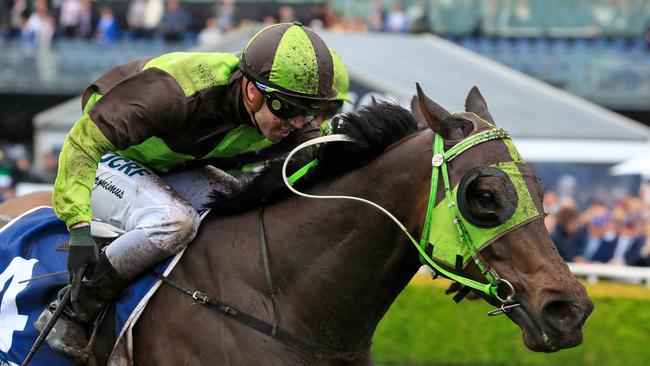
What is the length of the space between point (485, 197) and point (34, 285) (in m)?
1.82

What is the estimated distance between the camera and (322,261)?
3645 mm

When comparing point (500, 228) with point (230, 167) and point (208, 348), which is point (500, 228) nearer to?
point (208, 348)

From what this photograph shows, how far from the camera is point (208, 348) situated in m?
3.61

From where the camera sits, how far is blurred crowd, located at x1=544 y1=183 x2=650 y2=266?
10.0m

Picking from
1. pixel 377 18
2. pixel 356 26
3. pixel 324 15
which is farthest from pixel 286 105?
pixel 377 18

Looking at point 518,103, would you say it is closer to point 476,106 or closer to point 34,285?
point 476,106

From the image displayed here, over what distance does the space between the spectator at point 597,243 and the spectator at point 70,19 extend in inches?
412

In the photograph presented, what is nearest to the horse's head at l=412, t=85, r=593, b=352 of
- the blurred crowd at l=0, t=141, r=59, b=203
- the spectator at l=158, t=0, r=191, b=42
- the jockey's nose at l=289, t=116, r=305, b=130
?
the jockey's nose at l=289, t=116, r=305, b=130

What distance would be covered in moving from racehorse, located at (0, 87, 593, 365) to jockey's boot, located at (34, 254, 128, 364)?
6.5 inches

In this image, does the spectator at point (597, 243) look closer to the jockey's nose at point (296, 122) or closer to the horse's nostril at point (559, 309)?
the jockey's nose at point (296, 122)

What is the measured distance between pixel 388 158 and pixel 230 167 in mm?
1202

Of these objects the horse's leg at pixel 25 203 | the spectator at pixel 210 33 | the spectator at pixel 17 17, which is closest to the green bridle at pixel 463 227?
the horse's leg at pixel 25 203

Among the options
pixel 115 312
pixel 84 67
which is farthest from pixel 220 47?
pixel 115 312

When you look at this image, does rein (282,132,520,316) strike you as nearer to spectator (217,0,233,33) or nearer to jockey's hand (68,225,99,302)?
jockey's hand (68,225,99,302)
